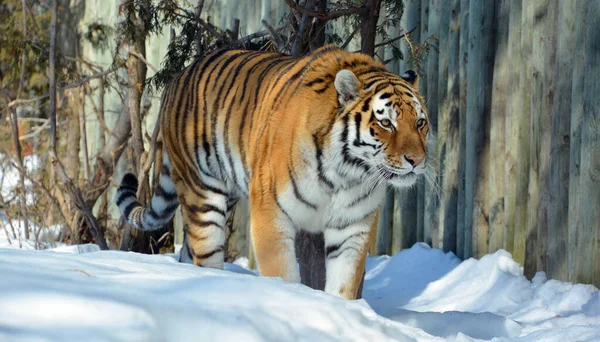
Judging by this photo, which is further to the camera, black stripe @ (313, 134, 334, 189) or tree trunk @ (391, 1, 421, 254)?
tree trunk @ (391, 1, 421, 254)

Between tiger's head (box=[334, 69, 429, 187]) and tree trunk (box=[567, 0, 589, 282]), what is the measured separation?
97 centimetres

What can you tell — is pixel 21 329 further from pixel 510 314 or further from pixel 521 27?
pixel 521 27

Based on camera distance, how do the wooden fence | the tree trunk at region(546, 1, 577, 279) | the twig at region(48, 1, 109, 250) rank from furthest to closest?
the twig at region(48, 1, 109, 250), the tree trunk at region(546, 1, 577, 279), the wooden fence

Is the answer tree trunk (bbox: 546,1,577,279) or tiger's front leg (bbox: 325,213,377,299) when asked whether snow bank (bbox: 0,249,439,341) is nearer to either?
tiger's front leg (bbox: 325,213,377,299)

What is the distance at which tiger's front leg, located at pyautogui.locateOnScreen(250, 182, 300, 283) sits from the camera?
4051 mm

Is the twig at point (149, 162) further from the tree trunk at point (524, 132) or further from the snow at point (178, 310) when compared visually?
the snow at point (178, 310)

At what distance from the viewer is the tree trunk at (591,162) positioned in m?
4.31

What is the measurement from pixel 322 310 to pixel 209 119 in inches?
109

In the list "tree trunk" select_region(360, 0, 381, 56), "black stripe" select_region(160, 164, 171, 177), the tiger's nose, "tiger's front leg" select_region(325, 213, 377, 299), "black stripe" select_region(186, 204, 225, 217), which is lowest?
"tiger's front leg" select_region(325, 213, 377, 299)

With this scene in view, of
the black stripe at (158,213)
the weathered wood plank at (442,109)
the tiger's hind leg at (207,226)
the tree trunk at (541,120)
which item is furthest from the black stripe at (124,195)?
the tree trunk at (541,120)

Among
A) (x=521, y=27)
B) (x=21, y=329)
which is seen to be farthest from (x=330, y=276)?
(x=21, y=329)

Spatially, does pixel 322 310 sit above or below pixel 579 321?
above

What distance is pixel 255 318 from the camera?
88.2 inches

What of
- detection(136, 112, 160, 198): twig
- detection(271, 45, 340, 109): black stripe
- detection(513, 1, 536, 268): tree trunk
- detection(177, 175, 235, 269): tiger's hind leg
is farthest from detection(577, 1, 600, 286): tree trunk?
detection(136, 112, 160, 198): twig
